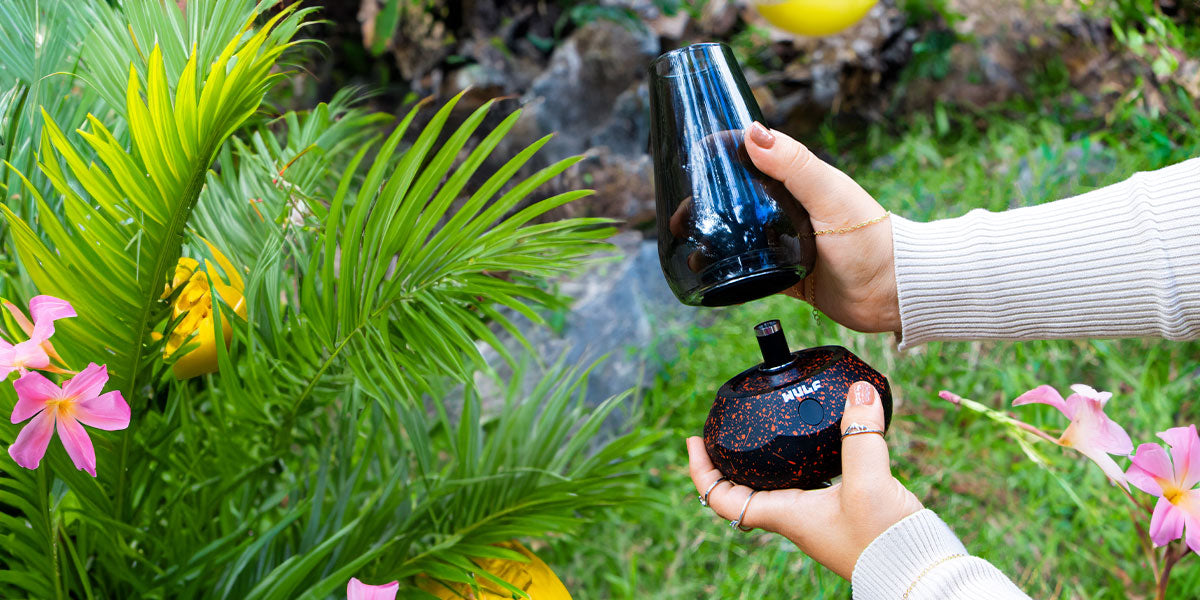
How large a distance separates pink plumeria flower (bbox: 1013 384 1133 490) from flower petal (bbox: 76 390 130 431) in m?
0.73

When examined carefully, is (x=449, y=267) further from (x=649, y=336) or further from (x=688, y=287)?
(x=649, y=336)

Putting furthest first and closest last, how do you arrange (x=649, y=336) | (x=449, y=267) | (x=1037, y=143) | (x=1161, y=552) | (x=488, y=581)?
(x=1037, y=143) → (x=649, y=336) → (x=1161, y=552) → (x=488, y=581) → (x=449, y=267)

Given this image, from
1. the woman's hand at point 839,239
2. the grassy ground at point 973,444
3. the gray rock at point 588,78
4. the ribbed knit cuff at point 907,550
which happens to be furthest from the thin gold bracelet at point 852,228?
the gray rock at point 588,78

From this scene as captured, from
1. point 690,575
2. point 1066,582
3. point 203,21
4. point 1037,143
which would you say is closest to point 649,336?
point 690,575

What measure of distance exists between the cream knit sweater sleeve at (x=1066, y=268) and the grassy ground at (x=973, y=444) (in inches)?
13.5

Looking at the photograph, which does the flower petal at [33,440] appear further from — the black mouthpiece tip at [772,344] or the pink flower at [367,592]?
the black mouthpiece tip at [772,344]

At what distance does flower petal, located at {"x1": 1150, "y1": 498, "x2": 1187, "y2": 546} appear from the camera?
2.08 feet

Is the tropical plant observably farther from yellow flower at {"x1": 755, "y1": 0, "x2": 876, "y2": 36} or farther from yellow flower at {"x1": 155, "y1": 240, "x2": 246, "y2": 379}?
yellow flower at {"x1": 755, "y1": 0, "x2": 876, "y2": 36}

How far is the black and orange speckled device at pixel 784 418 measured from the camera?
0.73 m

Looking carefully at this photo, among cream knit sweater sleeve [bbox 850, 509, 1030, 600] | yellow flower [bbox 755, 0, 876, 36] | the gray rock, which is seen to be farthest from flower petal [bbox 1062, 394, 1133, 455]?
yellow flower [bbox 755, 0, 876, 36]

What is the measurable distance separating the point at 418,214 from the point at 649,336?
1267 millimetres

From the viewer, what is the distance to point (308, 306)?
86cm

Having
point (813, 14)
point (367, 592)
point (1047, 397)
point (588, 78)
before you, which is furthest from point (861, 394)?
point (813, 14)

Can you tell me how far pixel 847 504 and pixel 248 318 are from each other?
0.63 metres
